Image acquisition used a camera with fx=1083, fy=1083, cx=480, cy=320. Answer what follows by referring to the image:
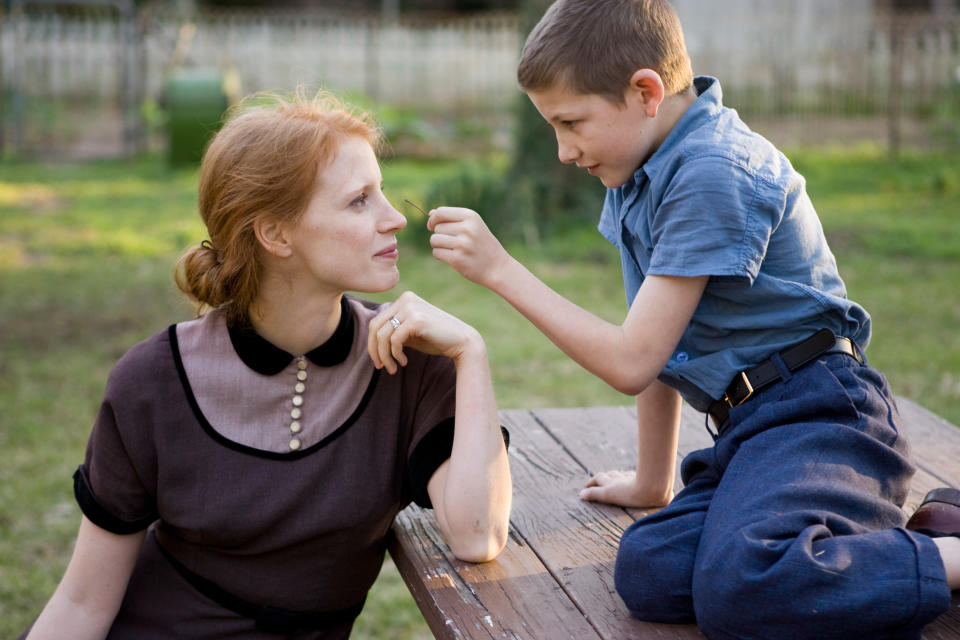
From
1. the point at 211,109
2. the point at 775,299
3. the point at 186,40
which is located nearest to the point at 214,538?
the point at 775,299

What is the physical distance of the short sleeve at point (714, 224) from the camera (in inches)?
77.1

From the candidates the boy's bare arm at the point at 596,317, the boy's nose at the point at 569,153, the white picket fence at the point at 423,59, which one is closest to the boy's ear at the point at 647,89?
the boy's nose at the point at 569,153

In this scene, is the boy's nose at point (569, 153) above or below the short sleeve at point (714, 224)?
above

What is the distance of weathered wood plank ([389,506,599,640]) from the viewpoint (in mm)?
1847

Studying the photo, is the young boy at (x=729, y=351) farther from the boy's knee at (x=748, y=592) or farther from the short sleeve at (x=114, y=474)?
the short sleeve at (x=114, y=474)

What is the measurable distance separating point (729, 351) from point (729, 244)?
0.25 metres

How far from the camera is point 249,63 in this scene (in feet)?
46.3

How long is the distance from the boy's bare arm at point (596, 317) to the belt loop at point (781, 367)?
20 cm

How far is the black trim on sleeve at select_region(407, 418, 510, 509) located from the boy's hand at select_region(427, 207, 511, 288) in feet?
1.08

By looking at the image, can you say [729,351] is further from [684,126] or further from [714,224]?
[684,126]

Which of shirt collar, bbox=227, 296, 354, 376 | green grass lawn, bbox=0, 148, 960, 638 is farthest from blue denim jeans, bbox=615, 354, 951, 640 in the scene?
green grass lawn, bbox=0, 148, 960, 638

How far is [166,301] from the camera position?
21.5 feet

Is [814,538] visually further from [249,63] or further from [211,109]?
[249,63]

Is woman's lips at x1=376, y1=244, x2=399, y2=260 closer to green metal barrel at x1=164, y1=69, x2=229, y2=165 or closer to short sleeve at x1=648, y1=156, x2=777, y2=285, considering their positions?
short sleeve at x1=648, y1=156, x2=777, y2=285
